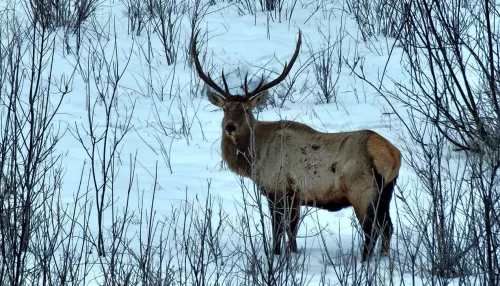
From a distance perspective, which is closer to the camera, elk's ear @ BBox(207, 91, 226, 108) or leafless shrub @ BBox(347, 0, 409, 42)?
elk's ear @ BBox(207, 91, 226, 108)

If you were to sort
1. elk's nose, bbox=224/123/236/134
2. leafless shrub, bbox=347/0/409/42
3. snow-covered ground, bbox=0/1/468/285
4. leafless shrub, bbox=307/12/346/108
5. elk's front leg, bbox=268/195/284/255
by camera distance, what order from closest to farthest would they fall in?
elk's front leg, bbox=268/195/284/255 < elk's nose, bbox=224/123/236/134 < snow-covered ground, bbox=0/1/468/285 < leafless shrub, bbox=307/12/346/108 < leafless shrub, bbox=347/0/409/42

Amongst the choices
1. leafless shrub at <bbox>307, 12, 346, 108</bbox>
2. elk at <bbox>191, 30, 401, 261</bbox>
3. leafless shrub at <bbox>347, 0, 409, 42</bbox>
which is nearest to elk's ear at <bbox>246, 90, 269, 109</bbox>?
elk at <bbox>191, 30, 401, 261</bbox>

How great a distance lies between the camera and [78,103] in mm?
11219

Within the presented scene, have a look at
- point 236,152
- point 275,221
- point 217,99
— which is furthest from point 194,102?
point 275,221

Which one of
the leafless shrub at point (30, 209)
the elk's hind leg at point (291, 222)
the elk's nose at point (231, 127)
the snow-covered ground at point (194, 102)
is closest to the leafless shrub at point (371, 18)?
the snow-covered ground at point (194, 102)

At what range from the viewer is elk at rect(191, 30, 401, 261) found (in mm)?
6477

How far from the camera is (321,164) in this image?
679cm

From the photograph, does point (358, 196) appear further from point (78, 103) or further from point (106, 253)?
point (78, 103)

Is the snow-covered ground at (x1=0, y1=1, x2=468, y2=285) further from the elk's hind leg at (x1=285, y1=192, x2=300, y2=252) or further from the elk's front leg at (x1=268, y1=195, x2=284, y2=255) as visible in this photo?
the elk's front leg at (x1=268, y1=195, x2=284, y2=255)

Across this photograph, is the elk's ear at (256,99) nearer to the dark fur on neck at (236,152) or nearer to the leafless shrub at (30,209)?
the dark fur on neck at (236,152)

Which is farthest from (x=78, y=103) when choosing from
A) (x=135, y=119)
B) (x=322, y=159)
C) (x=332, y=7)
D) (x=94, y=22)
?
(x=322, y=159)

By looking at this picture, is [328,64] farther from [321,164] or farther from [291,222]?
[291,222]

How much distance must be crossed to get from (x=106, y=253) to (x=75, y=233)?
0.83m

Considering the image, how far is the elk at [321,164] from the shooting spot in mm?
6477
